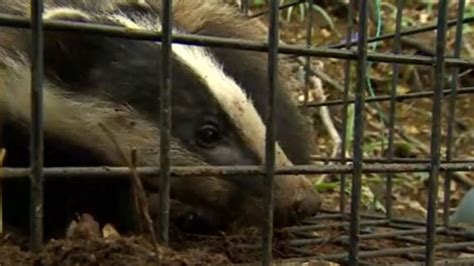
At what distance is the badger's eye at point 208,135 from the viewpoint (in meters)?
2.05

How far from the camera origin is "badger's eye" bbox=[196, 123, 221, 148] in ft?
6.73

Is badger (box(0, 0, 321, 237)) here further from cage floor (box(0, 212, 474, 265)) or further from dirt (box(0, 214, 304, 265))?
dirt (box(0, 214, 304, 265))

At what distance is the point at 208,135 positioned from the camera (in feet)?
6.77

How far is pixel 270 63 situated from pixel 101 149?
2.49ft

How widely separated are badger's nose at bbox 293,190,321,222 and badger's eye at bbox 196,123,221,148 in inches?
9.7

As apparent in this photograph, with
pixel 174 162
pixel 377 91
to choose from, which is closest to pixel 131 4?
pixel 174 162

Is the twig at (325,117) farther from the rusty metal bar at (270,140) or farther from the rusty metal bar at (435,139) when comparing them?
the rusty metal bar at (270,140)

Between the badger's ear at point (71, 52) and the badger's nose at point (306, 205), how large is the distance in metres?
0.52

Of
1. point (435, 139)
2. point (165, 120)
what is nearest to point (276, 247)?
point (435, 139)

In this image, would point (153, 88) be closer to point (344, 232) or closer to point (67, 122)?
point (67, 122)

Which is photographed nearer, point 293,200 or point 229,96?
point 293,200

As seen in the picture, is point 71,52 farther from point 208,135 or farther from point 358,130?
point 358,130

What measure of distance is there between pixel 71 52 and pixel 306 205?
591mm

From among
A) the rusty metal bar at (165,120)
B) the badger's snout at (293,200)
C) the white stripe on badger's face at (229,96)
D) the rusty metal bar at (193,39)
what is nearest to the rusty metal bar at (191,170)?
the rusty metal bar at (165,120)
